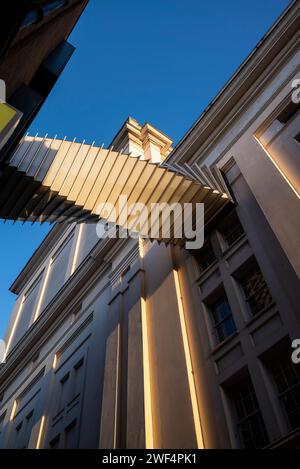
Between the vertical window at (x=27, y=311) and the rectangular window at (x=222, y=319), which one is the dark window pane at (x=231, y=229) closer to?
the rectangular window at (x=222, y=319)

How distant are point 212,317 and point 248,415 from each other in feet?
10.4

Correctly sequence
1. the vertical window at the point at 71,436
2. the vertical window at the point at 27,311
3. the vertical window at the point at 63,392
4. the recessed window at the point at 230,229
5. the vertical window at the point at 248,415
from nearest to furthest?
the vertical window at the point at 248,415, the recessed window at the point at 230,229, the vertical window at the point at 71,436, the vertical window at the point at 63,392, the vertical window at the point at 27,311

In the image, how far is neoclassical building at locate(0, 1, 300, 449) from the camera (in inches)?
344

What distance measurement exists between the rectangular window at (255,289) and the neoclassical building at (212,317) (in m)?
0.03

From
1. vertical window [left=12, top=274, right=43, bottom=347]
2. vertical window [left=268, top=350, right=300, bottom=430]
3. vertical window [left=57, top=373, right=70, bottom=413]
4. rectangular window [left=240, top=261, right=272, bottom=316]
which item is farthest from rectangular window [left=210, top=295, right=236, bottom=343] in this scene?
vertical window [left=12, top=274, right=43, bottom=347]

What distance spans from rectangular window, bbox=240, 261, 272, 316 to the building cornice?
6.24 meters

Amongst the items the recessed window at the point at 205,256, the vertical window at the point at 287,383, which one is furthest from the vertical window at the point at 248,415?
the recessed window at the point at 205,256

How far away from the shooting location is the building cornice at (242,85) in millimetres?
13141

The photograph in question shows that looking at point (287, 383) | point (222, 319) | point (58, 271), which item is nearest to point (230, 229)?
point (222, 319)

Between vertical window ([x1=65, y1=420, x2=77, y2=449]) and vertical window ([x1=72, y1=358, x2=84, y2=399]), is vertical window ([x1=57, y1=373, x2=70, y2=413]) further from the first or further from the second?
vertical window ([x1=65, y1=420, x2=77, y2=449])

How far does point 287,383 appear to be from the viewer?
26.7 feet

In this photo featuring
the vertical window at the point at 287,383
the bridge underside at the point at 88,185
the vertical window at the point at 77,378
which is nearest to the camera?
the vertical window at the point at 287,383
